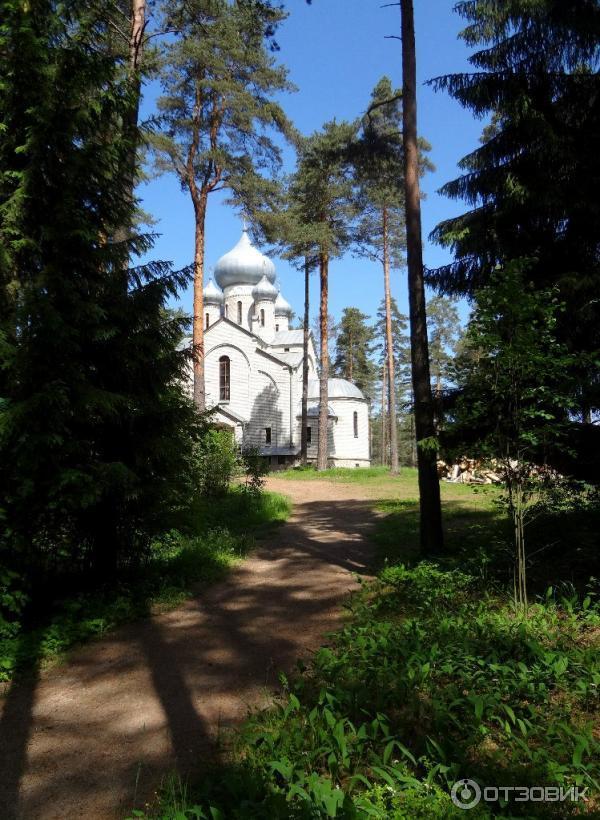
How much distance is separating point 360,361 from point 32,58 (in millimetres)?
43616

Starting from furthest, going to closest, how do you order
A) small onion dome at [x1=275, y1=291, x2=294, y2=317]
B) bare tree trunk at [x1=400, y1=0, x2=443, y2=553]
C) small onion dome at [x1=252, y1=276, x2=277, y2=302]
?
small onion dome at [x1=275, y1=291, x2=294, y2=317], small onion dome at [x1=252, y1=276, x2=277, y2=302], bare tree trunk at [x1=400, y1=0, x2=443, y2=553]

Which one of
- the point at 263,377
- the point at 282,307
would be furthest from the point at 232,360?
the point at 282,307

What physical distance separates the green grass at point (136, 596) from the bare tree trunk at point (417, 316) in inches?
126

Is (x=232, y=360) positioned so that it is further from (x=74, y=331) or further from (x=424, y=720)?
(x=424, y=720)

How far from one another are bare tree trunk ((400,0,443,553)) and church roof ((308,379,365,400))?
26.9 metres

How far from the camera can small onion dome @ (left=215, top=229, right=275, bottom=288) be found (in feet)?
126

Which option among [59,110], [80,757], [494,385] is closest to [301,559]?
[494,385]

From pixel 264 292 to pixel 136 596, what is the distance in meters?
34.0

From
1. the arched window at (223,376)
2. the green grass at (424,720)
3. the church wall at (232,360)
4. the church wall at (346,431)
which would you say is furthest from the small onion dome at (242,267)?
the green grass at (424,720)

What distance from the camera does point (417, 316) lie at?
8.29 metres

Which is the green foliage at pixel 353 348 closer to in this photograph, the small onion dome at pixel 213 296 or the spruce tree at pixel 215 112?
the small onion dome at pixel 213 296

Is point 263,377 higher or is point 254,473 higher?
point 263,377

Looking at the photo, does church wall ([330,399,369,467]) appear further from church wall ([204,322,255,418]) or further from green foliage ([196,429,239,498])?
green foliage ([196,429,239,498])

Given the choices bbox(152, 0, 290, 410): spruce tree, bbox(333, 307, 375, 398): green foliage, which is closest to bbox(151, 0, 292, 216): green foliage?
bbox(152, 0, 290, 410): spruce tree
